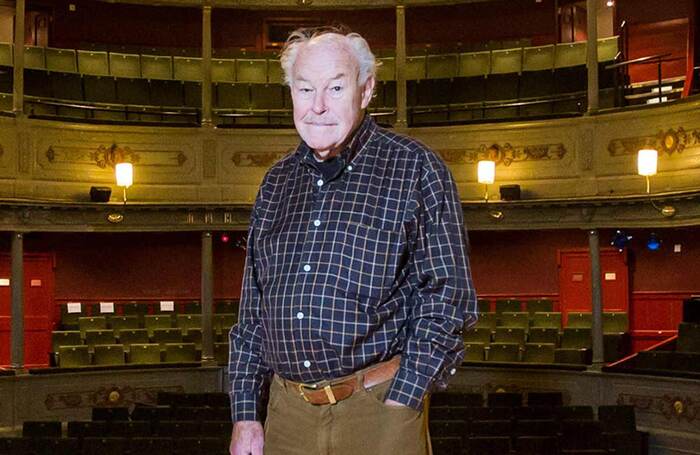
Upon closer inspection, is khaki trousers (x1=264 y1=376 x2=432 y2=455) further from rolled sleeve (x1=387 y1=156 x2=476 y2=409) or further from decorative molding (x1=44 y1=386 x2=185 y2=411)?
decorative molding (x1=44 y1=386 x2=185 y2=411)

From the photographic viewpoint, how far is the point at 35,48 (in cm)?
1419

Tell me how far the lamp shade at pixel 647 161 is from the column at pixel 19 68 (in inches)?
302

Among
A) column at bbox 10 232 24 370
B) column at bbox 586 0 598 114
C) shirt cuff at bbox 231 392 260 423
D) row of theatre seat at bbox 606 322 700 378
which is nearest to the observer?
shirt cuff at bbox 231 392 260 423

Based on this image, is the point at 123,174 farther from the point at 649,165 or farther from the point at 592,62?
the point at 649,165

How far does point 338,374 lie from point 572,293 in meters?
13.3

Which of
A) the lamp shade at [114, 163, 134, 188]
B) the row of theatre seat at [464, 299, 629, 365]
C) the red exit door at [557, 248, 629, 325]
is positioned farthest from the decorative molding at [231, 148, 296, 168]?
the red exit door at [557, 248, 629, 325]

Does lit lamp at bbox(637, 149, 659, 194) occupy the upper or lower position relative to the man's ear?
upper

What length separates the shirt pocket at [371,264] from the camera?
2.11 m

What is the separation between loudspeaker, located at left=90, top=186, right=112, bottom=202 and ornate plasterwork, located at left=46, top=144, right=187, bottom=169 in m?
0.38

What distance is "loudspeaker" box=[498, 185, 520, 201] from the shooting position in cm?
1307

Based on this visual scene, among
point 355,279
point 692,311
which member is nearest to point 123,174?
point 692,311

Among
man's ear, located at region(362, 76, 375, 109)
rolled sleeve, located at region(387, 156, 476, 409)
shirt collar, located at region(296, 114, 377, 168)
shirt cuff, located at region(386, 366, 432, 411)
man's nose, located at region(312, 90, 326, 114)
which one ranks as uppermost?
Answer: man's ear, located at region(362, 76, 375, 109)

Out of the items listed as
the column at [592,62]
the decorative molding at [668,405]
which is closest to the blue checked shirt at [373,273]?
the decorative molding at [668,405]

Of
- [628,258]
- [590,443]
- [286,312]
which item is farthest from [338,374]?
[628,258]
